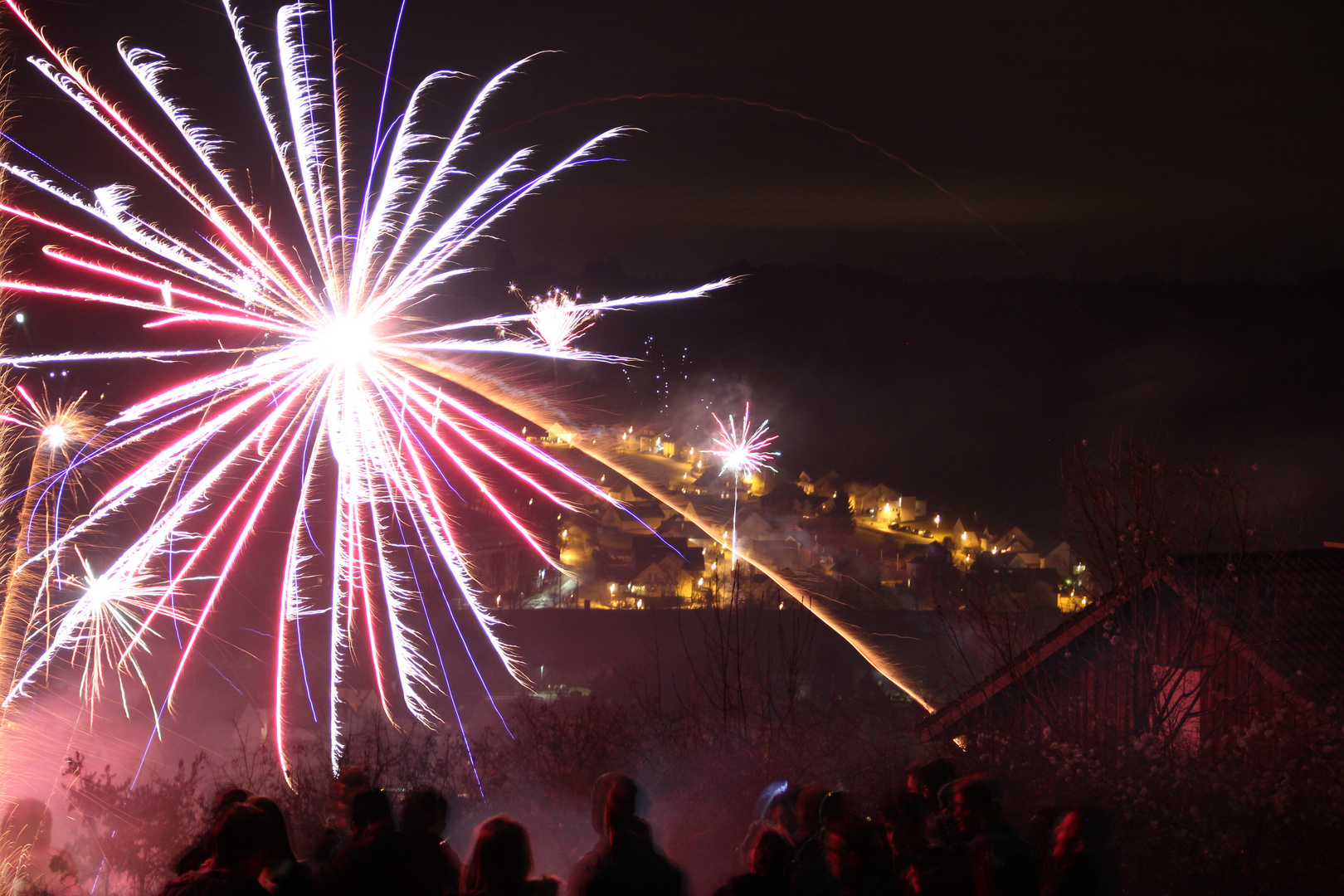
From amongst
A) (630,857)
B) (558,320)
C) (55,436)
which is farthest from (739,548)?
(630,857)

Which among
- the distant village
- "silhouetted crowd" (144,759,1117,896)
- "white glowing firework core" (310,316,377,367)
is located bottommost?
"silhouetted crowd" (144,759,1117,896)

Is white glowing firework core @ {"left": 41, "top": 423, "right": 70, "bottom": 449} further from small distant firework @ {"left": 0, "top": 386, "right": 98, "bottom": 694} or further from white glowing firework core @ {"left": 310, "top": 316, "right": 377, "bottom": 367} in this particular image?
white glowing firework core @ {"left": 310, "top": 316, "right": 377, "bottom": 367}

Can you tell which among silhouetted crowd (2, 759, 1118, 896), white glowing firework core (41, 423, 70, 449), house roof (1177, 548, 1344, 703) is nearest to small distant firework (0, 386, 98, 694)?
white glowing firework core (41, 423, 70, 449)

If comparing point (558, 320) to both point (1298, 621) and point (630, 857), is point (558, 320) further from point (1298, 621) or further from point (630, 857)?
point (1298, 621)

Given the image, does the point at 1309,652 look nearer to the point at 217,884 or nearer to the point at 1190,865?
the point at 1190,865

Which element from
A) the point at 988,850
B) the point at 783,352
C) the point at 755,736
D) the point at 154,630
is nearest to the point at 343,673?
the point at 154,630

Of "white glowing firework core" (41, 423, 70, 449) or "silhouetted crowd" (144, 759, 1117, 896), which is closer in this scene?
"silhouetted crowd" (144, 759, 1117, 896)

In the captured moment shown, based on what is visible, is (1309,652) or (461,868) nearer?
(461,868)
